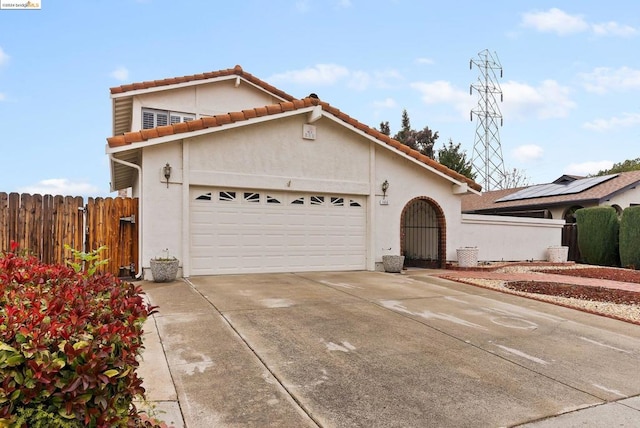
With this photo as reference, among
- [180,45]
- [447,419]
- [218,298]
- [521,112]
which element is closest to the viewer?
[447,419]

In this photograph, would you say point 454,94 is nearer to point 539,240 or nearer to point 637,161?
point 637,161

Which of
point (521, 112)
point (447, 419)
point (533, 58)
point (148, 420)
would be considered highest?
point (521, 112)

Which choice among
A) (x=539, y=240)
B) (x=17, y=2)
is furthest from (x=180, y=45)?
(x=539, y=240)

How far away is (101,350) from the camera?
76.1 inches

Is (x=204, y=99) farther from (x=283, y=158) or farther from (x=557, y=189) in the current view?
(x=557, y=189)

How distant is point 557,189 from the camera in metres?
22.4

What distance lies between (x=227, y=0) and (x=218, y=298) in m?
7.99

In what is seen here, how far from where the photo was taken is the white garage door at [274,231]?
10242 mm

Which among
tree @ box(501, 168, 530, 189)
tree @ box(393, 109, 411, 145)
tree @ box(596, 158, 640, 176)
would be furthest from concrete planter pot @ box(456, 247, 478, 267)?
tree @ box(501, 168, 530, 189)

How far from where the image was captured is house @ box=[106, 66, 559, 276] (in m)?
9.72

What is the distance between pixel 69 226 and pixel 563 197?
2177cm

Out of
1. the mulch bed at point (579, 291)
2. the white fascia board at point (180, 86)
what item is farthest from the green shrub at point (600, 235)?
the white fascia board at point (180, 86)

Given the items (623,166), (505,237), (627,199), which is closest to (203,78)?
(505,237)

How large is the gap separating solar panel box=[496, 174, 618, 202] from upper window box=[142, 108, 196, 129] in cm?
1907
